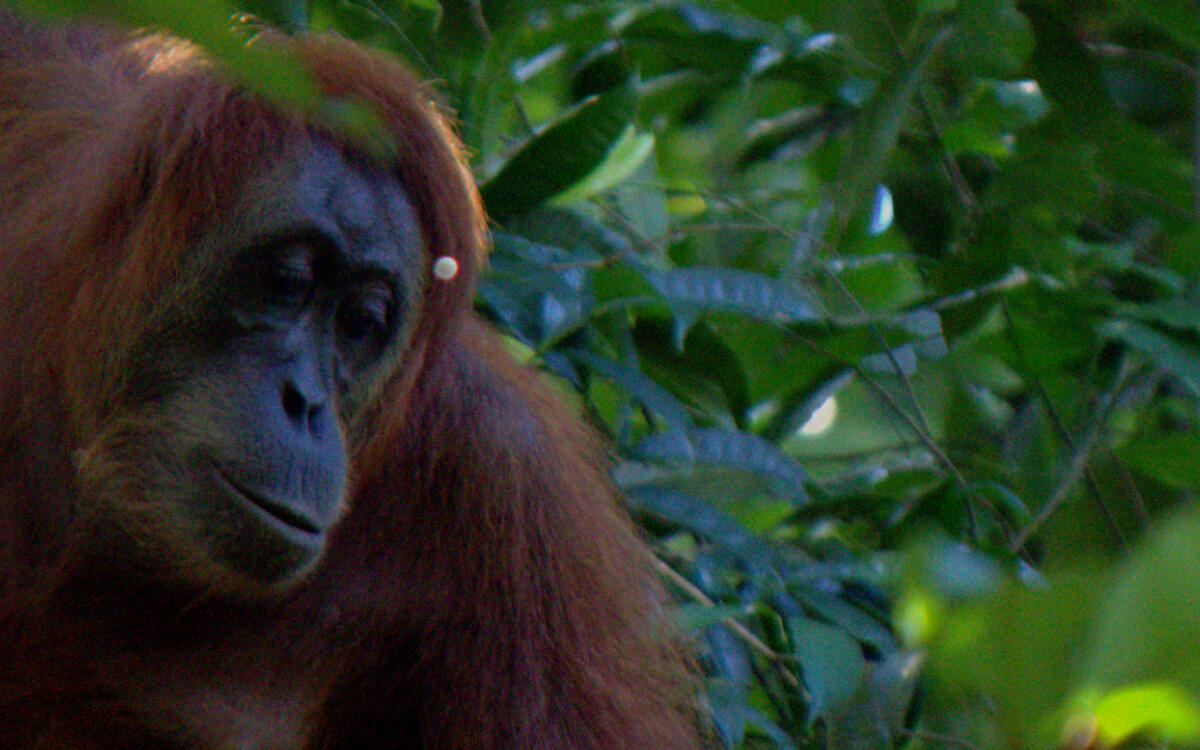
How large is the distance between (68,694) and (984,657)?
1810mm

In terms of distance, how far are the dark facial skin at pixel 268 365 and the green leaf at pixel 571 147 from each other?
51cm

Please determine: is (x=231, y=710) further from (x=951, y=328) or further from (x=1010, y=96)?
(x=1010, y=96)

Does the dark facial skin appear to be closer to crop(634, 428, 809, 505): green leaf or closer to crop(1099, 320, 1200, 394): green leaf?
crop(634, 428, 809, 505): green leaf

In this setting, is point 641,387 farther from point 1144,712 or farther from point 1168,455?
point 1144,712

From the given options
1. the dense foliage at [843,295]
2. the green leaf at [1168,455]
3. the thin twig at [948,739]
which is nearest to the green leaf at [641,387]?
the dense foliage at [843,295]

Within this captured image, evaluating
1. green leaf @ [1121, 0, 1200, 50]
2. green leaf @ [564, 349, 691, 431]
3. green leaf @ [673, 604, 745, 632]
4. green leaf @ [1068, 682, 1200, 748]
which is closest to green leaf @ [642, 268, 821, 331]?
green leaf @ [564, 349, 691, 431]

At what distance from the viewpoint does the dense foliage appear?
7.65ft

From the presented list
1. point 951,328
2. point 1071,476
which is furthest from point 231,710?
point 951,328

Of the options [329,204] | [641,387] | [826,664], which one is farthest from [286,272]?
[826,664]

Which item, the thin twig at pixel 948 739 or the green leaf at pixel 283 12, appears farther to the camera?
the green leaf at pixel 283 12

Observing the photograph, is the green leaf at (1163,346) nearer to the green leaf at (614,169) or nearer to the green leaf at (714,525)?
the green leaf at (714,525)

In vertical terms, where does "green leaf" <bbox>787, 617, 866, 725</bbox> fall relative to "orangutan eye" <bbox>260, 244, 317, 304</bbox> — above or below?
below

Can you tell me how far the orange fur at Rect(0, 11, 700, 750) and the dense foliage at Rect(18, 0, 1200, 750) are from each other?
169 millimetres

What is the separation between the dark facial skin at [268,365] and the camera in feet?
5.70
